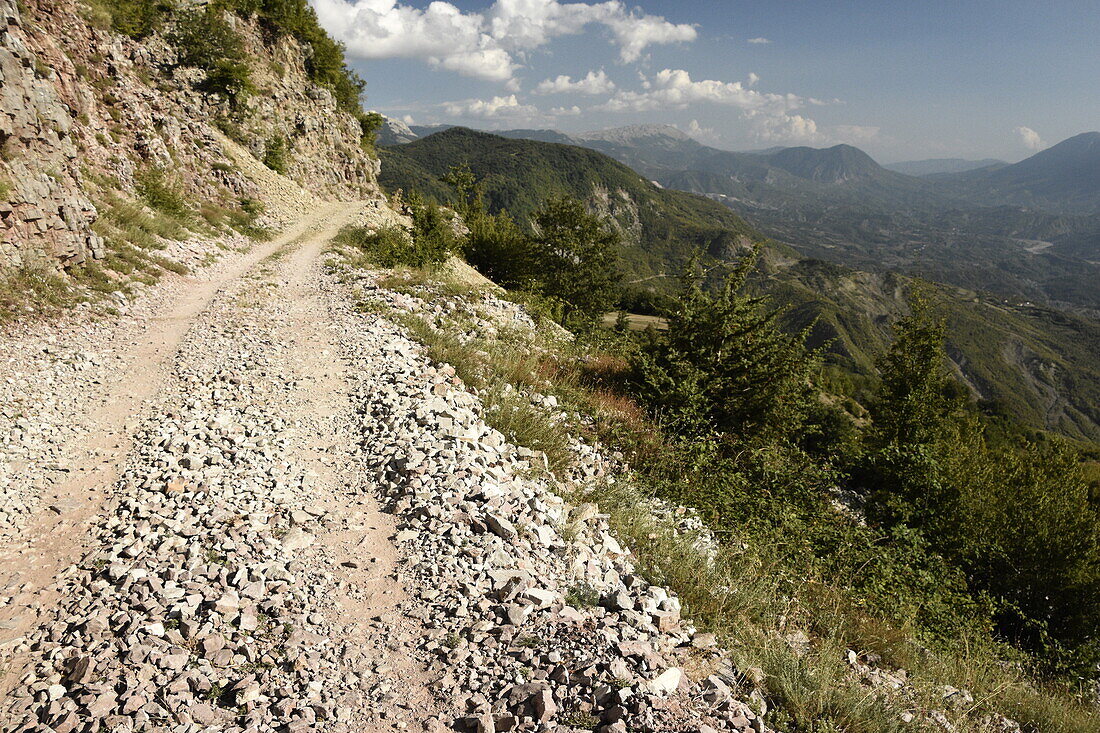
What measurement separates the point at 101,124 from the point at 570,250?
80.7ft

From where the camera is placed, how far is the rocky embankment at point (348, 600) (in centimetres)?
343

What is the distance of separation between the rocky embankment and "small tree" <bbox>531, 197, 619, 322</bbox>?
89.9 ft

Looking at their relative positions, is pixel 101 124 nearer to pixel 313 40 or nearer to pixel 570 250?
pixel 570 250

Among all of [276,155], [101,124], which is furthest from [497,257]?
[276,155]

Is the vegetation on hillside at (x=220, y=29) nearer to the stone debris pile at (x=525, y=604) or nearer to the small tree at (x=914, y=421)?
the stone debris pile at (x=525, y=604)

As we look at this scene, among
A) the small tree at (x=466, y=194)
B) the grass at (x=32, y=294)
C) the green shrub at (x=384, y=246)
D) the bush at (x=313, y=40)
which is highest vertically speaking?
the bush at (x=313, y=40)

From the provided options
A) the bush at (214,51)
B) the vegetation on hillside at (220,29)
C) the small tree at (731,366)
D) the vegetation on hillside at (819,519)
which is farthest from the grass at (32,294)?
the bush at (214,51)

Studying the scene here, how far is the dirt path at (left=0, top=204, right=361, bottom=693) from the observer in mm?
4008

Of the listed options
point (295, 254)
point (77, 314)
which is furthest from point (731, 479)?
point (295, 254)

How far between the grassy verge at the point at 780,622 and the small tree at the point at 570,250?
2477cm

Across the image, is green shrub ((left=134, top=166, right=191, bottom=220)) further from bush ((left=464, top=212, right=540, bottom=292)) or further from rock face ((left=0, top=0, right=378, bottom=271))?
bush ((left=464, top=212, right=540, bottom=292))

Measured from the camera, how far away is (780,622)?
533 cm

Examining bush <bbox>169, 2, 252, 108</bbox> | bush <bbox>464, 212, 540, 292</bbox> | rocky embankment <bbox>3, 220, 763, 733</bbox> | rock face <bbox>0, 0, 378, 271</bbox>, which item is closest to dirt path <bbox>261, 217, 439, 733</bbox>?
rocky embankment <bbox>3, 220, 763, 733</bbox>

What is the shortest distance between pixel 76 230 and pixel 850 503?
822 inches
